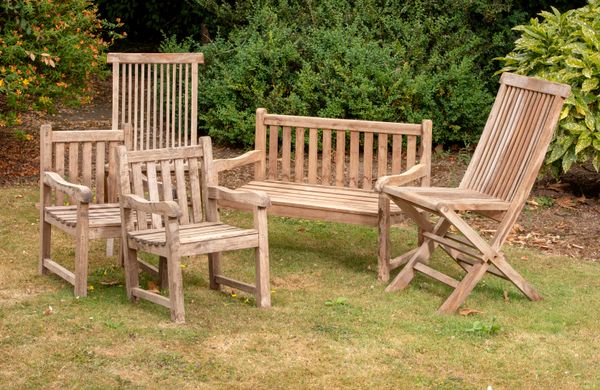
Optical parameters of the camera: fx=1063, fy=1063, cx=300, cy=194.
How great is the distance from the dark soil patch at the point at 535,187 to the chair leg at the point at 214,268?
2.71 metres

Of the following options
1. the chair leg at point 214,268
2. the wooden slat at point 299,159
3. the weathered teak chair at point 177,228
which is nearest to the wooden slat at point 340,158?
the wooden slat at point 299,159

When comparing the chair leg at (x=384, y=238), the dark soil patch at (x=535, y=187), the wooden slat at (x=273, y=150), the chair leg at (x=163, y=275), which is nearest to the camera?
the chair leg at (x=163, y=275)

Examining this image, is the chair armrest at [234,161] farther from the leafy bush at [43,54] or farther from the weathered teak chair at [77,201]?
the leafy bush at [43,54]

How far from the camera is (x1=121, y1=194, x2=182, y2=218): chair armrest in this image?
609cm

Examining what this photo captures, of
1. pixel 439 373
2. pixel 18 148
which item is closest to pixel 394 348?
pixel 439 373

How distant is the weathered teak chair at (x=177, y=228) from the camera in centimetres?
622

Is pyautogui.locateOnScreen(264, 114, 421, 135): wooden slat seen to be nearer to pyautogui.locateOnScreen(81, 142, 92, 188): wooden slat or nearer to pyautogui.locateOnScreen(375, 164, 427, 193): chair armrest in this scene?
pyautogui.locateOnScreen(375, 164, 427, 193): chair armrest

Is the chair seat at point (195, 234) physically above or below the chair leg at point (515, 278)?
above

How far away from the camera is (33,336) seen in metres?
6.04

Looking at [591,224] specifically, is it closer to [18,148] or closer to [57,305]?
[57,305]

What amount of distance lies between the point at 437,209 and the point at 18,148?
6266 mm

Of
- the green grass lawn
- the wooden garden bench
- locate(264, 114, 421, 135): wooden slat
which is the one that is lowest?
the green grass lawn

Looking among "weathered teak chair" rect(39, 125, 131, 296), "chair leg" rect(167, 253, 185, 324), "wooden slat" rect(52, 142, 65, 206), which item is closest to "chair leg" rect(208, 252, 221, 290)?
"weathered teak chair" rect(39, 125, 131, 296)

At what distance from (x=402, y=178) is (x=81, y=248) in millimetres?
2223
